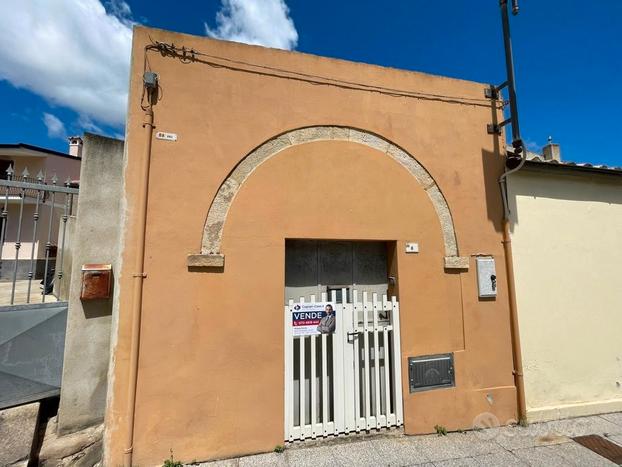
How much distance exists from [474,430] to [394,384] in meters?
1.20

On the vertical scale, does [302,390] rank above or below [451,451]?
above

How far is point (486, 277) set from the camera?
165 inches

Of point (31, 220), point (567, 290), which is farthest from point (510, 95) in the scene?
point (31, 220)

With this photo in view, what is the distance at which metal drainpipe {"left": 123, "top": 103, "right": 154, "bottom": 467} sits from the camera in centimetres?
302

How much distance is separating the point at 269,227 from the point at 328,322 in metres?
1.28

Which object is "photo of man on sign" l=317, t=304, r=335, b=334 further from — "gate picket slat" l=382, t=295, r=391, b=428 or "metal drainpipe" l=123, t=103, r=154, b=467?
"metal drainpipe" l=123, t=103, r=154, b=467

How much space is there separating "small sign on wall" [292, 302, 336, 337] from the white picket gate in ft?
0.17

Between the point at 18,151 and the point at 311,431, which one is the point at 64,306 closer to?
the point at 311,431

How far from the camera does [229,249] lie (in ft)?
11.3

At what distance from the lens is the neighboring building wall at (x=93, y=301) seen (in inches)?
126

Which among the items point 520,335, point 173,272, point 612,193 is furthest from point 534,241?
point 173,272

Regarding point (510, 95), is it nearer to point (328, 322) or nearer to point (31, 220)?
point (328, 322)

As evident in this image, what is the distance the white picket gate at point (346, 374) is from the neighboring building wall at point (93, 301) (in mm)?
1955

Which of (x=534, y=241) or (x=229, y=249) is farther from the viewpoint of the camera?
(x=534, y=241)
